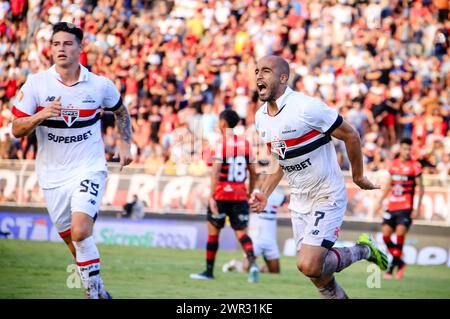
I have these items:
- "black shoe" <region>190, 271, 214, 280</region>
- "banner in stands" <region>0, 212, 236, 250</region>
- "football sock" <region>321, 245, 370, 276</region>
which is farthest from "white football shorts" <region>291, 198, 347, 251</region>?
"banner in stands" <region>0, 212, 236, 250</region>

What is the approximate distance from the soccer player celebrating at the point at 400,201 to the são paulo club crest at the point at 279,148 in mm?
8132

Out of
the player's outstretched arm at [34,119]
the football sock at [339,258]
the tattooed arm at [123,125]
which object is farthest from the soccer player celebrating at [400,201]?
the player's outstretched arm at [34,119]

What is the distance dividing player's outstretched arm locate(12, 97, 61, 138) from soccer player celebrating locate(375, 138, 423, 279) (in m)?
9.18

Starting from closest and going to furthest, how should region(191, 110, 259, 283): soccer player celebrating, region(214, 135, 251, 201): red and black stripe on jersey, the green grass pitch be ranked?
1. the green grass pitch
2. region(191, 110, 259, 283): soccer player celebrating
3. region(214, 135, 251, 201): red and black stripe on jersey

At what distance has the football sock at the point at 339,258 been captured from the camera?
996 cm

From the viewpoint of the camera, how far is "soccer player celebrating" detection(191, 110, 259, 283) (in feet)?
51.5

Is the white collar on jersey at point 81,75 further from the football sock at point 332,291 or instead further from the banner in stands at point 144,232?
the banner in stands at point 144,232

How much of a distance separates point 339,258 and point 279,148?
1294 millimetres

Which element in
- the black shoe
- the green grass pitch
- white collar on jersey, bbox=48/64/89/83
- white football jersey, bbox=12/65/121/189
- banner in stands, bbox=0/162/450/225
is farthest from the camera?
banner in stands, bbox=0/162/450/225

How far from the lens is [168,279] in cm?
1523

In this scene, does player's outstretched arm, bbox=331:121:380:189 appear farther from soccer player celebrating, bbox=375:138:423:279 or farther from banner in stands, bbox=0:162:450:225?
banner in stands, bbox=0:162:450:225

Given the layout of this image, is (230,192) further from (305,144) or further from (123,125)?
(305,144)

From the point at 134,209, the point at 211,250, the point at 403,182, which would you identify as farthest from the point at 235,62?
the point at 211,250

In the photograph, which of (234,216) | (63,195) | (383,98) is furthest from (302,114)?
(383,98)
